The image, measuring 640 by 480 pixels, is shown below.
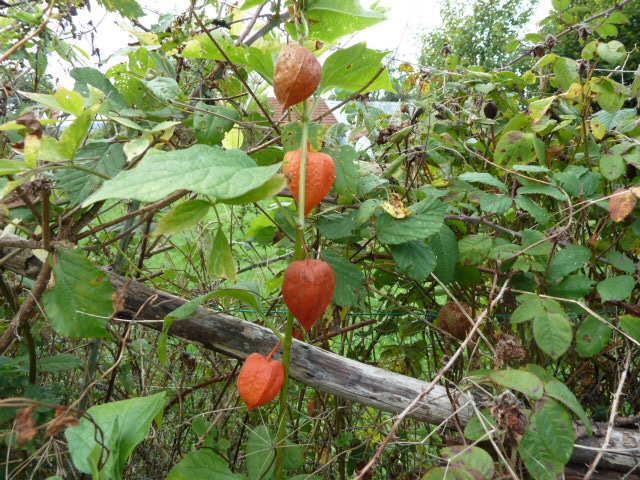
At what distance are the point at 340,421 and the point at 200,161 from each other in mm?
1008

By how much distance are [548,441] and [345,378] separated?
1.30 feet

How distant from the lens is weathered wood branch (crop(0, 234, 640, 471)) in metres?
0.96

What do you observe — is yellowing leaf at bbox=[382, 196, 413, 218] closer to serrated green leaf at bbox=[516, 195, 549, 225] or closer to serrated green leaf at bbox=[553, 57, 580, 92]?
serrated green leaf at bbox=[516, 195, 549, 225]

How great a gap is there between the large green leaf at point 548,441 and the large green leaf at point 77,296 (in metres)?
0.70

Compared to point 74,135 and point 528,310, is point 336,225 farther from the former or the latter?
point 74,135

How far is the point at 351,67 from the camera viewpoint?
2.43ft

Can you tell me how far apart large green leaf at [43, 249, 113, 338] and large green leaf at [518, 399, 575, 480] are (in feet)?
2.30

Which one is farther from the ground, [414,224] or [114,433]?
[414,224]

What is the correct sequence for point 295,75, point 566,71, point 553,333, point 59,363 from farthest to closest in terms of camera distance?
point 566,71 < point 59,363 < point 553,333 < point 295,75

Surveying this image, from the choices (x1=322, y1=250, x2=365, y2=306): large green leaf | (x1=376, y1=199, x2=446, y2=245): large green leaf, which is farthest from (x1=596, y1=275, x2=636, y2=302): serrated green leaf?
(x1=322, y1=250, x2=365, y2=306): large green leaf

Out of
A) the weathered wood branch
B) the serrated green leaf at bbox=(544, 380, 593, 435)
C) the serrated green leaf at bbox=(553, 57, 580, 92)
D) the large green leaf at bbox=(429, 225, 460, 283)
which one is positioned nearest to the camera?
the serrated green leaf at bbox=(544, 380, 593, 435)

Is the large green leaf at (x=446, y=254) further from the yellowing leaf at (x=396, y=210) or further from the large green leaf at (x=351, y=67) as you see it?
the large green leaf at (x=351, y=67)

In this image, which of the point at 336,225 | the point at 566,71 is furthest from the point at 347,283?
the point at 566,71

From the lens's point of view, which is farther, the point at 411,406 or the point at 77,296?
the point at 77,296
